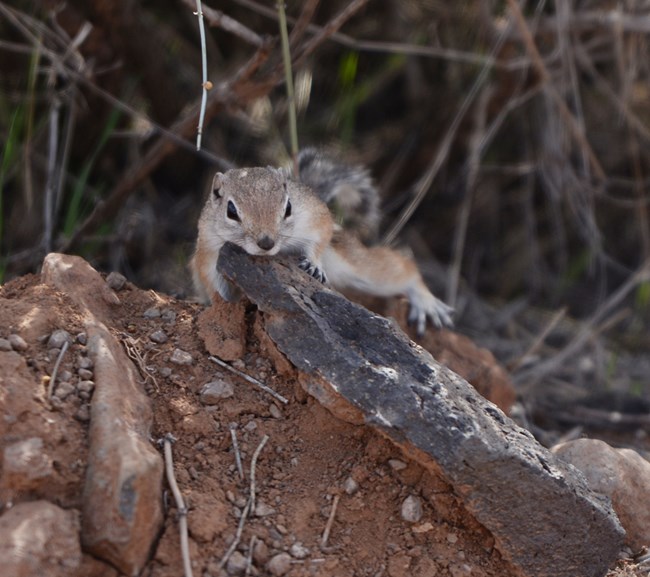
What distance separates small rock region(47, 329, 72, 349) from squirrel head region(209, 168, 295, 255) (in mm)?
895

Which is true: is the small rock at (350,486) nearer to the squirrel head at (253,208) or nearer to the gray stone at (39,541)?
the gray stone at (39,541)

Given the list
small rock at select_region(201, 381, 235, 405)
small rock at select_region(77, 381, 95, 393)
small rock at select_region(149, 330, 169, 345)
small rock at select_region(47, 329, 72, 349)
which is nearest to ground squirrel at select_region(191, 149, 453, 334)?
small rock at select_region(149, 330, 169, 345)

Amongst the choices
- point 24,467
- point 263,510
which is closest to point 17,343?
point 24,467

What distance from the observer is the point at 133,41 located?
5777mm

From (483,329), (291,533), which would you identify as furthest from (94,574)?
(483,329)

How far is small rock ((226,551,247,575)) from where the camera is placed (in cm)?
259

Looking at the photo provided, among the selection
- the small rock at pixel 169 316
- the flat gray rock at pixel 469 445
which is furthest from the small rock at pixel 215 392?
the small rock at pixel 169 316

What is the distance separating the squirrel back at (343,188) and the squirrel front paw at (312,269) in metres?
0.91

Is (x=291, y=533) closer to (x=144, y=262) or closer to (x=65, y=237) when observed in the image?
(x=65, y=237)

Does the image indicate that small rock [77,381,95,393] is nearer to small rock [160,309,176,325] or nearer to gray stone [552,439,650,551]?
small rock [160,309,176,325]

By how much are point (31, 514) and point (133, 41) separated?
13.6 ft

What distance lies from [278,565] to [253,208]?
5.62ft

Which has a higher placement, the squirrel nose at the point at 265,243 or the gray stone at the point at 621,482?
the squirrel nose at the point at 265,243

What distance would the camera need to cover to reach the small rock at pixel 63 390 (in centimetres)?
274
